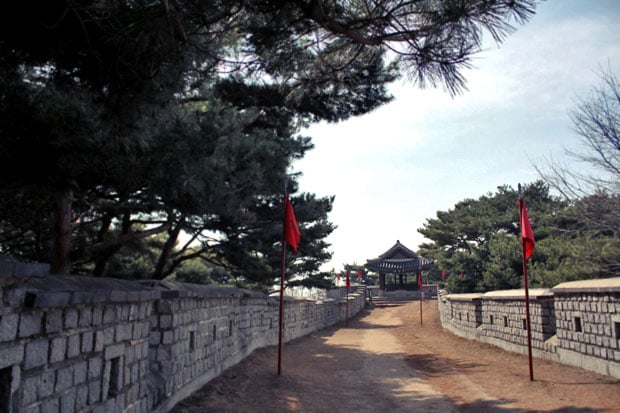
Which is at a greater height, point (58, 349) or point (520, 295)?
point (520, 295)

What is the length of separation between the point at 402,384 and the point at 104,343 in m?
6.13

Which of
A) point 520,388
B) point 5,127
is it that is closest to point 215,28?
point 5,127

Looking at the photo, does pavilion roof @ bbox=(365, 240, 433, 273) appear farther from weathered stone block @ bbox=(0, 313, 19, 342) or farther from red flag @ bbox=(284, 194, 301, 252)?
weathered stone block @ bbox=(0, 313, 19, 342)

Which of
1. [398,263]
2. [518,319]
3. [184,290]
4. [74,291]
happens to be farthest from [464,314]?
[398,263]

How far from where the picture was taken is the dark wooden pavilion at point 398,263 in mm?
40969

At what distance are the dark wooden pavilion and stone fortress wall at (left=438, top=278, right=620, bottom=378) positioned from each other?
26.9 meters

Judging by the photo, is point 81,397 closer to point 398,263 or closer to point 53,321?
point 53,321

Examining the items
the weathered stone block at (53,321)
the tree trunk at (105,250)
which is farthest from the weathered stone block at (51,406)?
the tree trunk at (105,250)

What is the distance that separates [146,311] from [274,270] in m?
12.5

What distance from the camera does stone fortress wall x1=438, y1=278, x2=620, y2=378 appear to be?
24.7 ft

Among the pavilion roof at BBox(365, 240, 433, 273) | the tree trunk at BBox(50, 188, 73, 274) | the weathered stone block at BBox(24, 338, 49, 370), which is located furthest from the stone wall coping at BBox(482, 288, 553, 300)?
the pavilion roof at BBox(365, 240, 433, 273)

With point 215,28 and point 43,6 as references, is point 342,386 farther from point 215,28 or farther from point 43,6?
point 43,6

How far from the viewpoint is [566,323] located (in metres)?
9.02

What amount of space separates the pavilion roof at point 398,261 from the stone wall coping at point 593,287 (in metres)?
31.6
